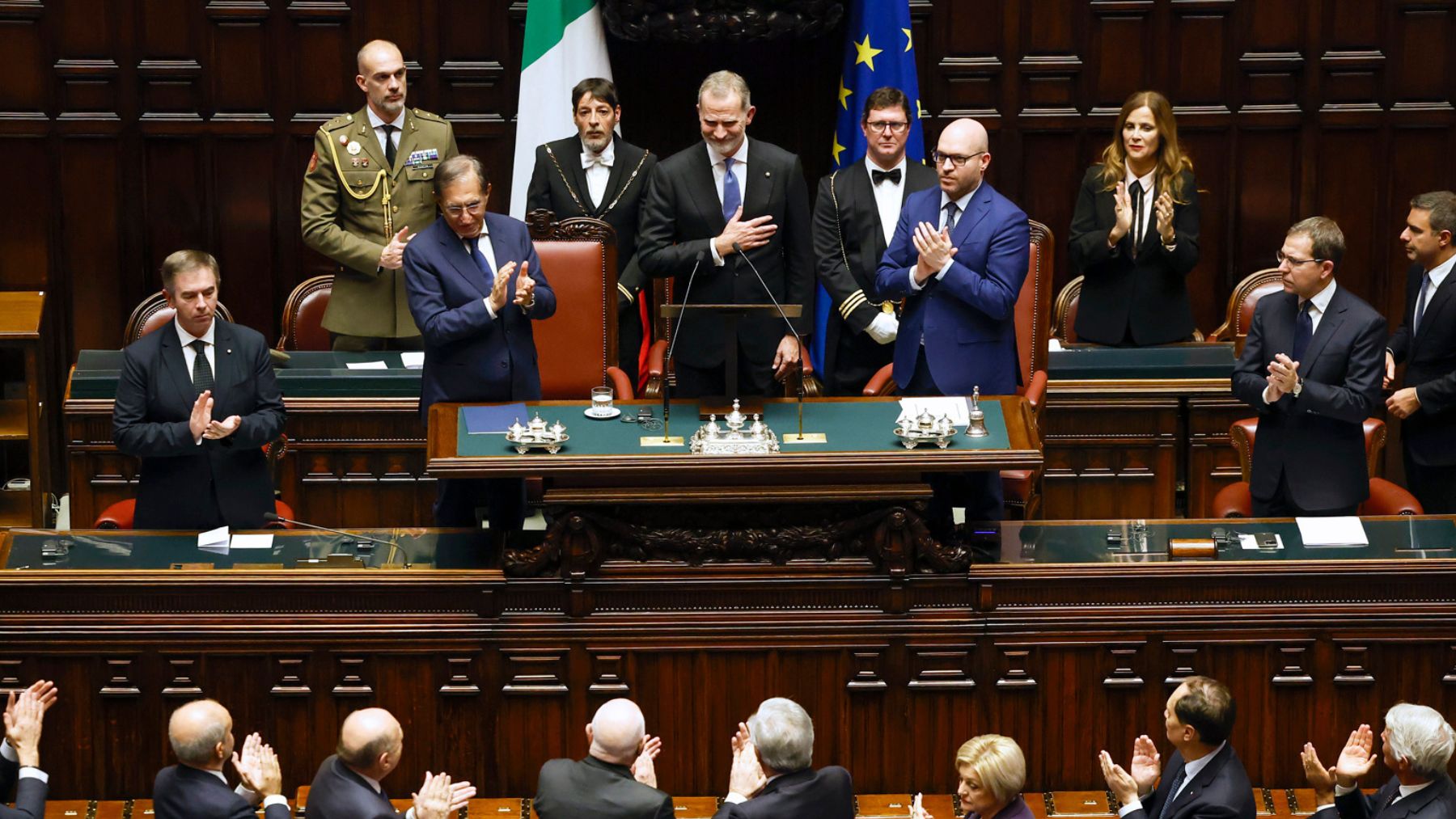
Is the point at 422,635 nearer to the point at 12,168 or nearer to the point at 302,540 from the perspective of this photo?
the point at 302,540

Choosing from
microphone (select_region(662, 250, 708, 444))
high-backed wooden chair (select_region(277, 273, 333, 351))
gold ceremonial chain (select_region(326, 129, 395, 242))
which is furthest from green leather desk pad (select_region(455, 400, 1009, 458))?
high-backed wooden chair (select_region(277, 273, 333, 351))

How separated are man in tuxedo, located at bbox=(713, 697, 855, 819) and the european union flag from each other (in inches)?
155

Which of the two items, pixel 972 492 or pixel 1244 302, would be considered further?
pixel 1244 302

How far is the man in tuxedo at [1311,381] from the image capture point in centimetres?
606

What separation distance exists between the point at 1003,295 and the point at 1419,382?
1.55 metres

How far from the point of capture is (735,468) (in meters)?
5.51

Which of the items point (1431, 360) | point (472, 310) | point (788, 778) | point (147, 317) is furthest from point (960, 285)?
point (147, 317)

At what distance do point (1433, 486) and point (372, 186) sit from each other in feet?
13.5

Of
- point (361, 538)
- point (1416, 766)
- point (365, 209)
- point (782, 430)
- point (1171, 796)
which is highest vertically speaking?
point (365, 209)

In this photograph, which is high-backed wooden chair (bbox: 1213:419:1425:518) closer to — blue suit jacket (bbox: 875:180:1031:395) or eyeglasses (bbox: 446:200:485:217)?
blue suit jacket (bbox: 875:180:1031:395)

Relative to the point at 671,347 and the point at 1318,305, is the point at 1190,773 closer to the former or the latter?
the point at 1318,305

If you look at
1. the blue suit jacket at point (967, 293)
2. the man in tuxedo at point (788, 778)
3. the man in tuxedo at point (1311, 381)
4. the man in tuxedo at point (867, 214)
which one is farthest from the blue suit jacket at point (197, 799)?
the man in tuxedo at point (1311, 381)

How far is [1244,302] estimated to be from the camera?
7922 millimetres

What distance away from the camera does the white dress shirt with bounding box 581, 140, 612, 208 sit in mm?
7590
